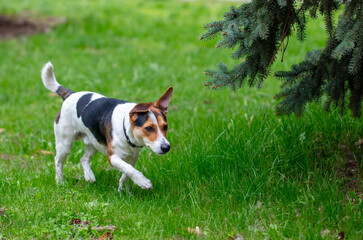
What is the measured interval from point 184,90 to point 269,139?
336cm

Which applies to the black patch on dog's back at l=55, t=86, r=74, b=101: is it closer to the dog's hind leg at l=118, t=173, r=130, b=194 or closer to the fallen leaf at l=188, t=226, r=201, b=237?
the dog's hind leg at l=118, t=173, r=130, b=194

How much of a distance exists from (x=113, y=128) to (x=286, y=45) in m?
1.74

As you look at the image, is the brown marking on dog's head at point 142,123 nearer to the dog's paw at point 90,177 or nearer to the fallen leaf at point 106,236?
the fallen leaf at point 106,236

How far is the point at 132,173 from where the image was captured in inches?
167

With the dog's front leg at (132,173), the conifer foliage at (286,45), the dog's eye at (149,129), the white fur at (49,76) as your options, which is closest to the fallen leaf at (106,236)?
the dog's front leg at (132,173)

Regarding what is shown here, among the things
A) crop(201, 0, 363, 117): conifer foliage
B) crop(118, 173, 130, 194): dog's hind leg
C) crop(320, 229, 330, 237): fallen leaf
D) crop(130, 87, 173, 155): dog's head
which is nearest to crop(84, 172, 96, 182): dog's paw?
crop(118, 173, 130, 194): dog's hind leg

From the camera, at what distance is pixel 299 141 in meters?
4.99

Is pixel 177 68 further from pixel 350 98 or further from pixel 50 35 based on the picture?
pixel 350 98

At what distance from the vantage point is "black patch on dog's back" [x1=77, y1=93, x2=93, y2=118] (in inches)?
191

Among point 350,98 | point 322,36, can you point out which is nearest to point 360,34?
point 350,98

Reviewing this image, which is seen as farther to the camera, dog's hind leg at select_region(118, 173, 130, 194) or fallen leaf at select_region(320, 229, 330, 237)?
dog's hind leg at select_region(118, 173, 130, 194)

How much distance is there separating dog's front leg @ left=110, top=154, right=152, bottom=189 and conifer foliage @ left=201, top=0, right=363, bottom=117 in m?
1.02

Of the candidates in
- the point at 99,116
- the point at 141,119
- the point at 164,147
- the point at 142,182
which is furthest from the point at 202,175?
the point at 99,116

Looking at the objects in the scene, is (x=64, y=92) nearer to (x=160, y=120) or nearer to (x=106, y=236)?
(x=160, y=120)
